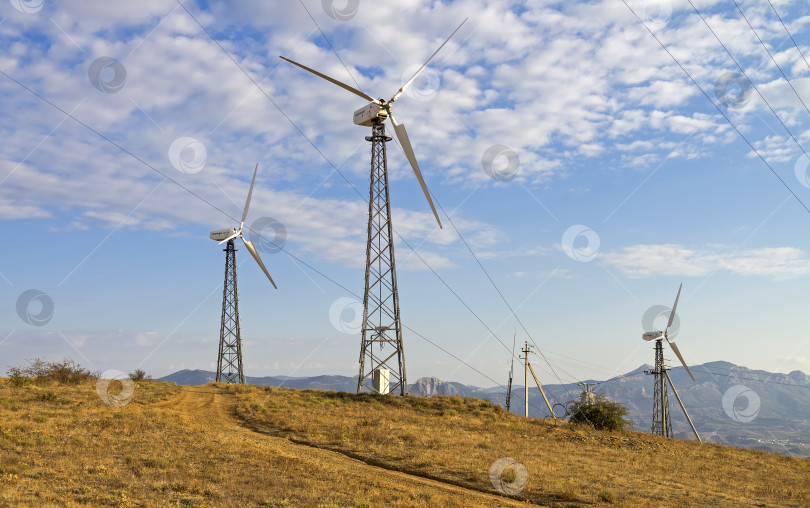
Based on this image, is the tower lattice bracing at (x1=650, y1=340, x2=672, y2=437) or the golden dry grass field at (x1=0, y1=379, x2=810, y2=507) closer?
the golden dry grass field at (x1=0, y1=379, x2=810, y2=507)

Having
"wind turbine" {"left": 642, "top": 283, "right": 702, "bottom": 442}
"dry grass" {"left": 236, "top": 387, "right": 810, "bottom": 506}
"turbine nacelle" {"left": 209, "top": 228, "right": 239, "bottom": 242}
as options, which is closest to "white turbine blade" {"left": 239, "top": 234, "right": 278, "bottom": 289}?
"turbine nacelle" {"left": 209, "top": 228, "right": 239, "bottom": 242}

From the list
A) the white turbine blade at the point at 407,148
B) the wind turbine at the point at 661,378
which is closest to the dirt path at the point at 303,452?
the white turbine blade at the point at 407,148

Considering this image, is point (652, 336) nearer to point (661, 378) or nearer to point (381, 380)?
point (661, 378)

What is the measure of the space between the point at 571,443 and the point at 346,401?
16.5 m

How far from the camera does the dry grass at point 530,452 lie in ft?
Result: 74.7

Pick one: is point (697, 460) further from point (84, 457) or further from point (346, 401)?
point (84, 457)

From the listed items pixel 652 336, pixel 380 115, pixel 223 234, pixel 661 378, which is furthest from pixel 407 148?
pixel 652 336

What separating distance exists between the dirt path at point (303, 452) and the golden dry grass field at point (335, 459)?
0.10m

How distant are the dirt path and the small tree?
27159 millimetres

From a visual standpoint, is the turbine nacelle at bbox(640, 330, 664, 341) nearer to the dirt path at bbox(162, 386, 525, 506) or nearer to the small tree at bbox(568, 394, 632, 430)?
the small tree at bbox(568, 394, 632, 430)

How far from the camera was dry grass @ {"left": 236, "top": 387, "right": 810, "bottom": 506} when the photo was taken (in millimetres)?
22781

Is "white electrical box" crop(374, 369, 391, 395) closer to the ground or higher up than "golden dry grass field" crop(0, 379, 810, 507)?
higher up

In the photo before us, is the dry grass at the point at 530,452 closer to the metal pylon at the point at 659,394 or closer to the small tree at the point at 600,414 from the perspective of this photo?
the small tree at the point at 600,414

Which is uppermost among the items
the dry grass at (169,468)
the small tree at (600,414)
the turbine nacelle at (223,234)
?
the turbine nacelle at (223,234)
